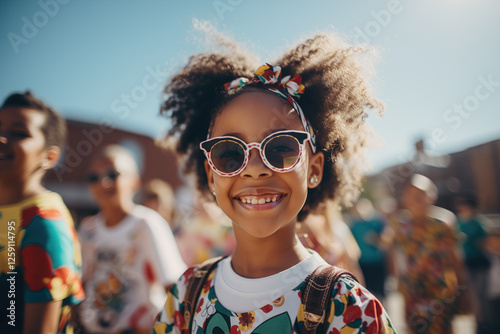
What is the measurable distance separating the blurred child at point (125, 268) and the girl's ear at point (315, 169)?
1636 mm

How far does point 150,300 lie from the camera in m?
2.61

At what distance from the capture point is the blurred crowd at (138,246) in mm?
1521

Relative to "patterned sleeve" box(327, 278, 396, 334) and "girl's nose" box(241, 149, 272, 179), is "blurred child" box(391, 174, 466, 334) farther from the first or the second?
"girl's nose" box(241, 149, 272, 179)

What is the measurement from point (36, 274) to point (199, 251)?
2.85 m

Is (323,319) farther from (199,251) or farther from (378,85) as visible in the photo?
(199,251)

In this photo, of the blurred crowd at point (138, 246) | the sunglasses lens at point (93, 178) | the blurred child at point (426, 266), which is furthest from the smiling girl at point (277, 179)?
the blurred child at point (426, 266)

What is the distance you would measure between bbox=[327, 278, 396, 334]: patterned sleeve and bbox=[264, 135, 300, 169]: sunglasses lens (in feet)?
1.69

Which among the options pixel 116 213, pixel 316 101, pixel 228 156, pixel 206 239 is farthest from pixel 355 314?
pixel 206 239

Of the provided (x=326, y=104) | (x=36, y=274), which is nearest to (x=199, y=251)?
(x=36, y=274)

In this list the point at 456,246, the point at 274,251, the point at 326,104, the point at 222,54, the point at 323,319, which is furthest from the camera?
the point at 456,246

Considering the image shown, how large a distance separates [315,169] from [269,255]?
0.47 meters

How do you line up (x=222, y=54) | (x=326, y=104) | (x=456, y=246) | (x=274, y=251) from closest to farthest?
(x=274, y=251) < (x=326, y=104) < (x=222, y=54) < (x=456, y=246)

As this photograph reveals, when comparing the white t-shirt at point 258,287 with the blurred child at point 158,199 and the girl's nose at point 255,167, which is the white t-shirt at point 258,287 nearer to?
the girl's nose at point 255,167

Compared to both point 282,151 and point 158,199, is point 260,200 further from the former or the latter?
point 158,199
